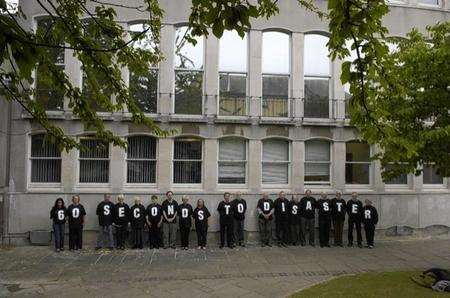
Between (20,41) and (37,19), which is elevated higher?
(37,19)

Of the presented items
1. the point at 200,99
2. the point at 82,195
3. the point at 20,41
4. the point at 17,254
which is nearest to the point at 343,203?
the point at 200,99

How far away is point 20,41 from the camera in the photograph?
394cm

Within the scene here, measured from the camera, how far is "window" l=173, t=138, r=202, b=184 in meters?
18.2

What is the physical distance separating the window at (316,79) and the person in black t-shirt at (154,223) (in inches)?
267

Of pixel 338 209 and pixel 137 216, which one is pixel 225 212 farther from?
pixel 338 209

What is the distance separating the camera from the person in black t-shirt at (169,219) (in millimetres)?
16672

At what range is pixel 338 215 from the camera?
1753cm

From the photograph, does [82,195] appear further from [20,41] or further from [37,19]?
[20,41]

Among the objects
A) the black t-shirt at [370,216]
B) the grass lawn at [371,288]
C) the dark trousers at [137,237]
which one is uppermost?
the black t-shirt at [370,216]

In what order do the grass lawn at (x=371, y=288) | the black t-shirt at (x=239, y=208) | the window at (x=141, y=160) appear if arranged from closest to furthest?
the grass lawn at (x=371, y=288), the black t-shirt at (x=239, y=208), the window at (x=141, y=160)

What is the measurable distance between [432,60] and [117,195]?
11.2 metres

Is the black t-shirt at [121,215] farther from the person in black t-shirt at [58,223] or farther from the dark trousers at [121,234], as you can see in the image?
the person in black t-shirt at [58,223]

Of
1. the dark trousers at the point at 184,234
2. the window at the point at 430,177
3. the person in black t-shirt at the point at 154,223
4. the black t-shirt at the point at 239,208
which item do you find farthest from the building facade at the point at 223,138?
the dark trousers at the point at 184,234

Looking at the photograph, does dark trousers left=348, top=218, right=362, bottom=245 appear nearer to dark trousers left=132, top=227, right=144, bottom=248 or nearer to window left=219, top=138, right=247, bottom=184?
window left=219, top=138, right=247, bottom=184
